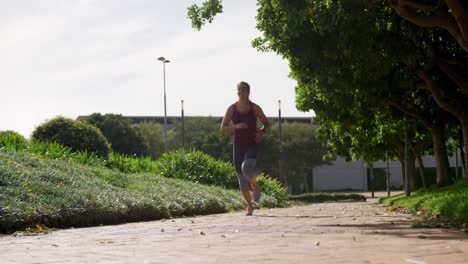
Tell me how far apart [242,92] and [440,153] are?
1555 cm

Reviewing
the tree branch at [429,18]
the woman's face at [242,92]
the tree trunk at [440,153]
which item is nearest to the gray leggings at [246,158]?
the woman's face at [242,92]

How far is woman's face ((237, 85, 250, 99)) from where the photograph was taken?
11469 millimetres

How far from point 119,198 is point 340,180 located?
282 feet

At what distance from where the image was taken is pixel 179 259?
18.3 ft

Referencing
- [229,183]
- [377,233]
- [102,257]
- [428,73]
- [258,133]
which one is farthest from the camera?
[229,183]

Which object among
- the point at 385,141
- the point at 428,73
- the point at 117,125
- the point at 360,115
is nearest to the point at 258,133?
the point at 428,73

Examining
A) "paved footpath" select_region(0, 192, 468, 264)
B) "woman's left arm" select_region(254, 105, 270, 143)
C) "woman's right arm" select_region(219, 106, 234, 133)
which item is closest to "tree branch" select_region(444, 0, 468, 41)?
"woman's left arm" select_region(254, 105, 270, 143)

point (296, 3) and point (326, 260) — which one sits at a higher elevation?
point (296, 3)

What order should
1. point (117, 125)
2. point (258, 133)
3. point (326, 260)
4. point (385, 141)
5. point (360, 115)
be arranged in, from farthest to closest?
1. point (117, 125)
2. point (385, 141)
3. point (360, 115)
4. point (258, 133)
5. point (326, 260)

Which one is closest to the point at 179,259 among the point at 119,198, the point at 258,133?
the point at 258,133

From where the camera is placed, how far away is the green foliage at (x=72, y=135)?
112 ft

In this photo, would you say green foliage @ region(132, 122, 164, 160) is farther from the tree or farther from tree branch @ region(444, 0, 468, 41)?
tree branch @ region(444, 0, 468, 41)

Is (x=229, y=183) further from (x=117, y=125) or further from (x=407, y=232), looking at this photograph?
(x=117, y=125)

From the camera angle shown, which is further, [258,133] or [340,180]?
[340,180]
